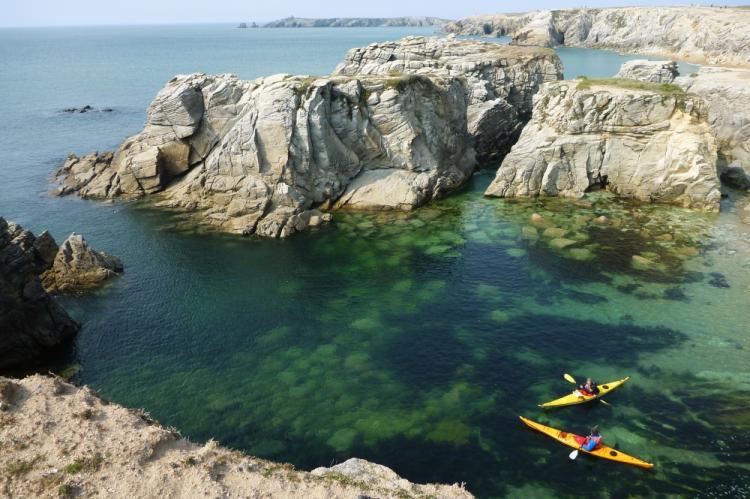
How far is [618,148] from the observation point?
228ft

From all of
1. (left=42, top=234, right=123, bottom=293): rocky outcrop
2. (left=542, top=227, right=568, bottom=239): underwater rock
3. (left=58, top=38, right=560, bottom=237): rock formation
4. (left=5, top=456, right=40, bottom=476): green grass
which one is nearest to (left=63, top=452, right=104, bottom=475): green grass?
(left=5, top=456, right=40, bottom=476): green grass

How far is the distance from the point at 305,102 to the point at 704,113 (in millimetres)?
50702

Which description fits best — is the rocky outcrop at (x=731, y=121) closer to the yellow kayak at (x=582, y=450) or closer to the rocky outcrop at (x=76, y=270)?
the yellow kayak at (x=582, y=450)

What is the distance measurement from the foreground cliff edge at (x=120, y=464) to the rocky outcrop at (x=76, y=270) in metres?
28.6

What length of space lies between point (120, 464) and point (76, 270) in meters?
36.3

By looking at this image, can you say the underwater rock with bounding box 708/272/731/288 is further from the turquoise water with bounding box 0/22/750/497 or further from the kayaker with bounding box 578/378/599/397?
the kayaker with bounding box 578/378/599/397

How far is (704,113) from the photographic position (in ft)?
217

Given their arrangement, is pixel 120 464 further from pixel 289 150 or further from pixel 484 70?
pixel 484 70

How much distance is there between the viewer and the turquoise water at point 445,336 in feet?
102

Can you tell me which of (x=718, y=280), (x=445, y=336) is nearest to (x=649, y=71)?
(x=718, y=280)

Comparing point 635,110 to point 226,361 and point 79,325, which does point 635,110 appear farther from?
point 79,325

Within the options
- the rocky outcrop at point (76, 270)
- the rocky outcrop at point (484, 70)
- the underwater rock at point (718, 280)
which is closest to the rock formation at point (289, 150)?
the rocky outcrop at point (484, 70)

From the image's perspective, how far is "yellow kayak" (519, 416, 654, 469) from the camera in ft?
96.6

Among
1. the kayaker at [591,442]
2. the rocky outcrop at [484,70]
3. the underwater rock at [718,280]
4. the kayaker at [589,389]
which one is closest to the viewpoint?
the kayaker at [591,442]
